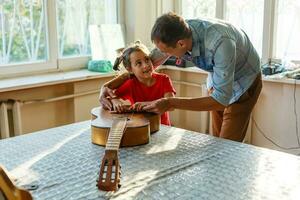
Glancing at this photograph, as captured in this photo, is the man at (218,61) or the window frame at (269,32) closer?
the man at (218,61)

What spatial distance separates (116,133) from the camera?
154cm

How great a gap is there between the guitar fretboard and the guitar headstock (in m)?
0.06

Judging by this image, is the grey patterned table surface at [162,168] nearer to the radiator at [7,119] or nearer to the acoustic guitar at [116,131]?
the acoustic guitar at [116,131]

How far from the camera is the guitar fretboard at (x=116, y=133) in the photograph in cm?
144

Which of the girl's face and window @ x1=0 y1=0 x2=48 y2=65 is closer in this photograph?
the girl's face

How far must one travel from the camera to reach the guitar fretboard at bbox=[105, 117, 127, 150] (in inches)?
56.8

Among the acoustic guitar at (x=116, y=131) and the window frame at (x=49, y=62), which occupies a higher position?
the window frame at (x=49, y=62)

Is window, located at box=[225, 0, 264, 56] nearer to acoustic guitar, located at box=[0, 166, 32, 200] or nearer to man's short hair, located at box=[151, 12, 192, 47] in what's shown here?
man's short hair, located at box=[151, 12, 192, 47]

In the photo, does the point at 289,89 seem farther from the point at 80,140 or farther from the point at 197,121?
the point at 80,140

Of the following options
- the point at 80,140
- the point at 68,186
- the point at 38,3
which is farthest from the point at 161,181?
the point at 38,3

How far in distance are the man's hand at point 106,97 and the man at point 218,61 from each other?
0.25 m

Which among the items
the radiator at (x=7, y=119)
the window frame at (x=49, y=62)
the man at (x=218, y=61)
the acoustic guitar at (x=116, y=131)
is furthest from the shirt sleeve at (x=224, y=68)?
the window frame at (x=49, y=62)

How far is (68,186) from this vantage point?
123cm

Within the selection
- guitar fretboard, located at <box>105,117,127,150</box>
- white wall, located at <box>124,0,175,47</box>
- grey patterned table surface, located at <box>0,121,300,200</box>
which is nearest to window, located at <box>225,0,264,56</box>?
white wall, located at <box>124,0,175,47</box>
